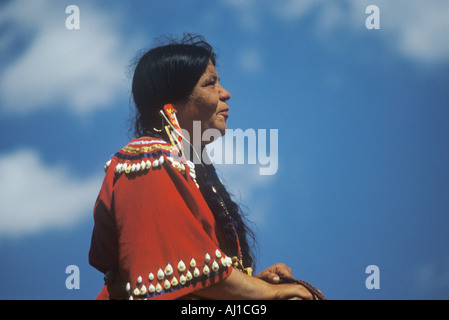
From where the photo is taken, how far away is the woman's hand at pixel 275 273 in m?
2.49

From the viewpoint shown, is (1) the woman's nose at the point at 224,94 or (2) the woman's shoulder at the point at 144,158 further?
(1) the woman's nose at the point at 224,94

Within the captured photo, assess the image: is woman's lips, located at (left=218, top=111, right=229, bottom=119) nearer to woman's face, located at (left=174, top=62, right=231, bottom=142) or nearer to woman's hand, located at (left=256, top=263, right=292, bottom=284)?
woman's face, located at (left=174, top=62, right=231, bottom=142)

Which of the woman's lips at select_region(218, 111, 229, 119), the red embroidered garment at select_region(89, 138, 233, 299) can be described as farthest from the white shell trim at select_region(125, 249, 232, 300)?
the woman's lips at select_region(218, 111, 229, 119)

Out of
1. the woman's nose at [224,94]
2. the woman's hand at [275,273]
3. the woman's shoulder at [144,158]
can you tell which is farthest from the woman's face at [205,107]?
the woman's hand at [275,273]

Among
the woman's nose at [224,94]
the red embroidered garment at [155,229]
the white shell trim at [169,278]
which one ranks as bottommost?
the white shell trim at [169,278]

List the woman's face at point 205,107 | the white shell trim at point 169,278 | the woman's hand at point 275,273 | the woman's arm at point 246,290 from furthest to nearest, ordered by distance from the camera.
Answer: the woman's face at point 205,107
the woman's hand at point 275,273
the woman's arm at point 246,290
the white shell trim at point 169,278

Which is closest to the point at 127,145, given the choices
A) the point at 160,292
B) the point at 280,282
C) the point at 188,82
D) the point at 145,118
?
the point at 145,118

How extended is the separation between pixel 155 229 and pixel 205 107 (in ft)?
2.59

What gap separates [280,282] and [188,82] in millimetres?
1112

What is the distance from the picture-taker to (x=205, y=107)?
2660 millimetres

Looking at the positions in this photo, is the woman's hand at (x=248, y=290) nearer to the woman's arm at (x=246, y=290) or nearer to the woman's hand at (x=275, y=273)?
the woman's arm at (x=246, y=290)

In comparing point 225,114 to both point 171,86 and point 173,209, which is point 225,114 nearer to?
point 171,86

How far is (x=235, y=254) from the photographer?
8.35 feet

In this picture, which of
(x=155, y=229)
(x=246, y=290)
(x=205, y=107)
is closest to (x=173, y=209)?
(x=155, y=229)
